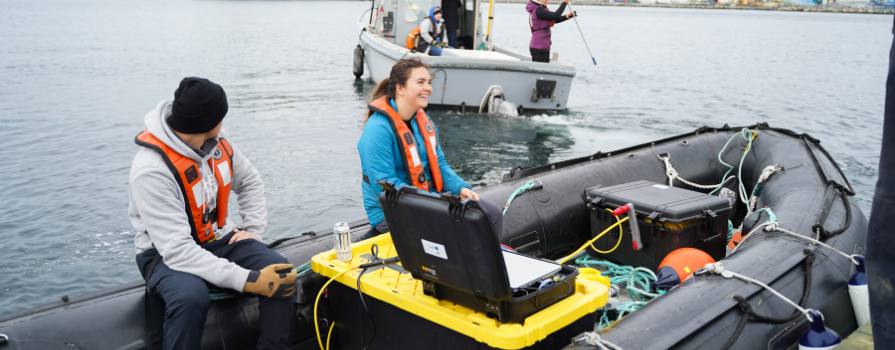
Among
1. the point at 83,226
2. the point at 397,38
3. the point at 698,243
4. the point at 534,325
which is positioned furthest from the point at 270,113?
the point at 534,325

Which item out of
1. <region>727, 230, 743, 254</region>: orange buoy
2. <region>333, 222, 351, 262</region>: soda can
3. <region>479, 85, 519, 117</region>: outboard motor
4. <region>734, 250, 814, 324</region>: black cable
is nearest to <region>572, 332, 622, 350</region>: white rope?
<region>734, 250, 814, 324</region>: black cable

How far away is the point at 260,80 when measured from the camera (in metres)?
16.1

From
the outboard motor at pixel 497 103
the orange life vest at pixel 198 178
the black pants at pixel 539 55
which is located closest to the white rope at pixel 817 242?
the orange life vest at pixel 198 178

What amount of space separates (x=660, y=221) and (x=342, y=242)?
1.68m

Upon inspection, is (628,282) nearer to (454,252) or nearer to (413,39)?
(454,252)

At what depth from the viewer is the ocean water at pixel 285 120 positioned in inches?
253

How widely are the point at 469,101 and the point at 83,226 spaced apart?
223 inches

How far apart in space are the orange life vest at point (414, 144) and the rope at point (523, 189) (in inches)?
20.3

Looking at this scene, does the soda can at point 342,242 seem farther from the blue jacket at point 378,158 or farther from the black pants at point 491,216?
the blue jacket at point 378,158

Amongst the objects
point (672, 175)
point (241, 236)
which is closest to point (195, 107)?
point (241, 236)

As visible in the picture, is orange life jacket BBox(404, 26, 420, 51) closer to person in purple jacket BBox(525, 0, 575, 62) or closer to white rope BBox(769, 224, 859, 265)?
person in purple jacket BBox(525, 0, 575, 62)

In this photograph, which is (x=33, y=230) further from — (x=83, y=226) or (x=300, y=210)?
(x=300, y=210)

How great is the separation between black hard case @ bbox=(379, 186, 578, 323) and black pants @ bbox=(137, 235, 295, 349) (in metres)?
0.53

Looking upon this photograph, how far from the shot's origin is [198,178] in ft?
8.43
